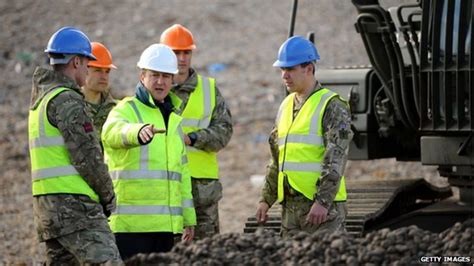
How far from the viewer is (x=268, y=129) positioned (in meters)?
21.4

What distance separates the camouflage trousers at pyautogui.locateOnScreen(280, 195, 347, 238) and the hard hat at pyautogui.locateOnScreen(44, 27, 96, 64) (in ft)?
5.95

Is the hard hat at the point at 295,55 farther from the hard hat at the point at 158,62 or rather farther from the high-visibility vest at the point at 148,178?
the high-visibility vest at the point at 148,178

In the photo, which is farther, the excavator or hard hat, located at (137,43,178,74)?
the excavator

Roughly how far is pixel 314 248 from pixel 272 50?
59.6 feet

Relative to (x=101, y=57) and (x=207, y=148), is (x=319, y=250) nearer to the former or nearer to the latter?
(x=207, y=148)

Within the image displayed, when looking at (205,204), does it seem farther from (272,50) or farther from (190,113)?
(272,50)

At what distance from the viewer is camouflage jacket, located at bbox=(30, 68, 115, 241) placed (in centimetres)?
859

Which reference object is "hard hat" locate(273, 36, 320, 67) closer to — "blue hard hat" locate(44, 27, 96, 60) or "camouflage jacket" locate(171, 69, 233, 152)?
"camouflage jacket" locate(171, 69, 233, 152)

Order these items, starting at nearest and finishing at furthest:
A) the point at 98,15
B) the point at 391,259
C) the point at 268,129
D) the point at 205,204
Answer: the point at 391,259 → the point at 205,204 → the point at 268,129 → the point at 98,15

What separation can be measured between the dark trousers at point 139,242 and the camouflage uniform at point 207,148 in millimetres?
1066

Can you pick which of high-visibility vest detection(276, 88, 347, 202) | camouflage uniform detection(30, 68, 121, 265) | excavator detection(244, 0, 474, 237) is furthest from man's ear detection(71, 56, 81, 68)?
excavator detection(244, 0, 474, 237)

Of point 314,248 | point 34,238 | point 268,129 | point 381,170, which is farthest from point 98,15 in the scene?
point 314,248

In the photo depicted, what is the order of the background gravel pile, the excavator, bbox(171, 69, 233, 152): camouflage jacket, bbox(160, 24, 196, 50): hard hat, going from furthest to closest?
bbox(160, 24, 196, 50): hard hat < bbox(171, 69, 233, 152): camouflage jacket < the excavator < the background gravel pile

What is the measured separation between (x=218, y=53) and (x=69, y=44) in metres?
17.2
